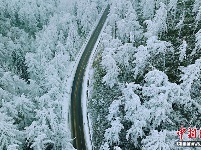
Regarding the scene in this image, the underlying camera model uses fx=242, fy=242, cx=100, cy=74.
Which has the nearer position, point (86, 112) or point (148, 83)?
point (148, 83)

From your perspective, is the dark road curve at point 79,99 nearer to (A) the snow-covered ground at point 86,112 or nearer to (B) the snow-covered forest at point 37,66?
(A) the snow-covered ground at point 86,112

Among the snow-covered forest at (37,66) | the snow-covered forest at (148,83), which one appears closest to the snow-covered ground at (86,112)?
the snow-covered forest at (148,83)

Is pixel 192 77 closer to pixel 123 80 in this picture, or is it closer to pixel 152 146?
pixel 152 146

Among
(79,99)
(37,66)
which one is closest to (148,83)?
(79,99)

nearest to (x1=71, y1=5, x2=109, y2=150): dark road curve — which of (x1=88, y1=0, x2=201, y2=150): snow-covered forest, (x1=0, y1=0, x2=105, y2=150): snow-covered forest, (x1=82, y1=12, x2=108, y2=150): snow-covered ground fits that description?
(x1=82, y1=12, x2=108, y2=150): snow-covered ground

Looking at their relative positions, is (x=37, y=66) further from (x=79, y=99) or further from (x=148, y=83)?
(x=148, y=83)

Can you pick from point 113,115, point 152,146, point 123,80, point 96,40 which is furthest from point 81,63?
point 152,146

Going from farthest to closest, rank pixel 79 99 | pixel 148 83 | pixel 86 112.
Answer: pixel 79 99 → pixel 86 112 → pixel 148 83

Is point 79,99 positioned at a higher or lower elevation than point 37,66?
lower
